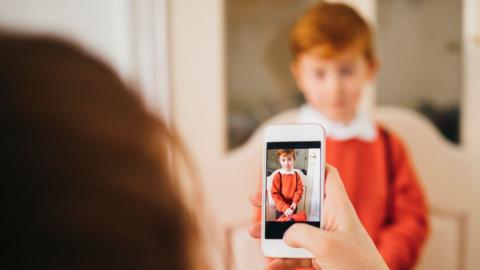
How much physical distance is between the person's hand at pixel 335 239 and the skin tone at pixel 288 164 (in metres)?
0.01

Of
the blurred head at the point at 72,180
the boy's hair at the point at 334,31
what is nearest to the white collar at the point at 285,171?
the blurred head at the point at 72,180

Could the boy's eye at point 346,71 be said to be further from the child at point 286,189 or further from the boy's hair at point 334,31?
the child at point 286,189

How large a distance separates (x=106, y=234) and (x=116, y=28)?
0.93 meters

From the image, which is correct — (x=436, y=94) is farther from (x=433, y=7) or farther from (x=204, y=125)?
(x=204, y=125)

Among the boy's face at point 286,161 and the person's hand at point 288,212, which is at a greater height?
the boy's face at point 286,161

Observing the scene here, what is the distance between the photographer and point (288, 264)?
42 centimetres

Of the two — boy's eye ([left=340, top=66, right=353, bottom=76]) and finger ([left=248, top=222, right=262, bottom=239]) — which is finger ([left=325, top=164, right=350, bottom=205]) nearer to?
finger ([left=248, top=222, right=262, bottom=239])

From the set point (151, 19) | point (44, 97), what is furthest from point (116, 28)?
point (44, 97)

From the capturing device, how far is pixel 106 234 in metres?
0.24

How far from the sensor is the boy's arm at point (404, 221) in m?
0.65

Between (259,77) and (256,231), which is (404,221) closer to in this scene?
(256,231)

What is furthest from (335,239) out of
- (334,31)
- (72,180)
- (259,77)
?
(259,77)

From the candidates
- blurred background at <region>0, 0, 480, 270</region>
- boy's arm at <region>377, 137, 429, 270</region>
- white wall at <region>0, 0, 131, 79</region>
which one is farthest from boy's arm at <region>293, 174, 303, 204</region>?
white wall at <region>0, 0, 131, 79</region>

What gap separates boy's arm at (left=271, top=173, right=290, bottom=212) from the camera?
43cm
